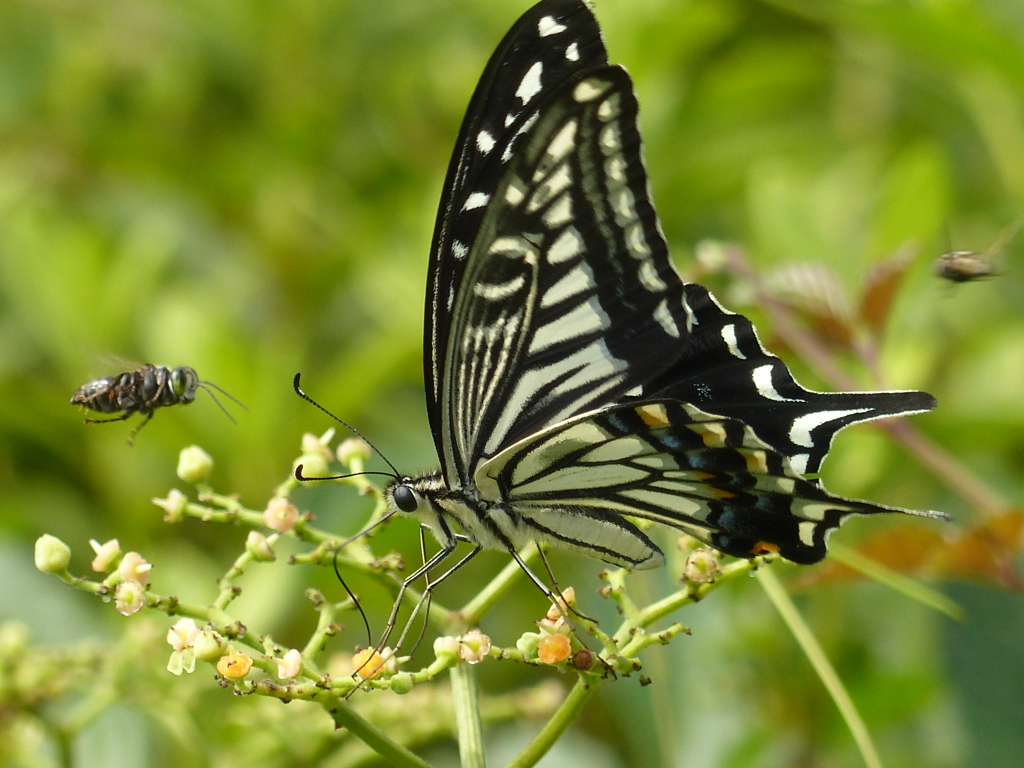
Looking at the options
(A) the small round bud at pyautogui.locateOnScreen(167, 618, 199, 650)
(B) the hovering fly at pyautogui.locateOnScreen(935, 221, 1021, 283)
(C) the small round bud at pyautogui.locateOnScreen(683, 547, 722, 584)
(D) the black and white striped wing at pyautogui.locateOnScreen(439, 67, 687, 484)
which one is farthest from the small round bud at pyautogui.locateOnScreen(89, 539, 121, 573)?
(B) the hovering fly at pyautogui.locateOnScreen(935, 221, 1021, 283)

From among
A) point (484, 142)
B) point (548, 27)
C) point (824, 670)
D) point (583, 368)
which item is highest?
point (548, 27)

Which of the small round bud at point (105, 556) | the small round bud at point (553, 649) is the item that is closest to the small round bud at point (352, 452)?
the small round bud at point (105, 556)

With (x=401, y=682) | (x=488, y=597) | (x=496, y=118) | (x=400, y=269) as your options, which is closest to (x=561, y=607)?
(x=488, y=597)

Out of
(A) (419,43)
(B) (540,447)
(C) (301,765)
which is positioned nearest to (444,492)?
(B) (540,447)

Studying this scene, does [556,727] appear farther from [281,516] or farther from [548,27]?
[548,27]

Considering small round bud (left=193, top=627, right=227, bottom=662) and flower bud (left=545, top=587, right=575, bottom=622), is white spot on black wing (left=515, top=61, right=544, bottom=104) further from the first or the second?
small round bud (left=193, top=627, right=227, bottom=662)

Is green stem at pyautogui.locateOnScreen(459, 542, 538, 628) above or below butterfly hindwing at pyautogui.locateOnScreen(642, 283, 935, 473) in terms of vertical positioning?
below
